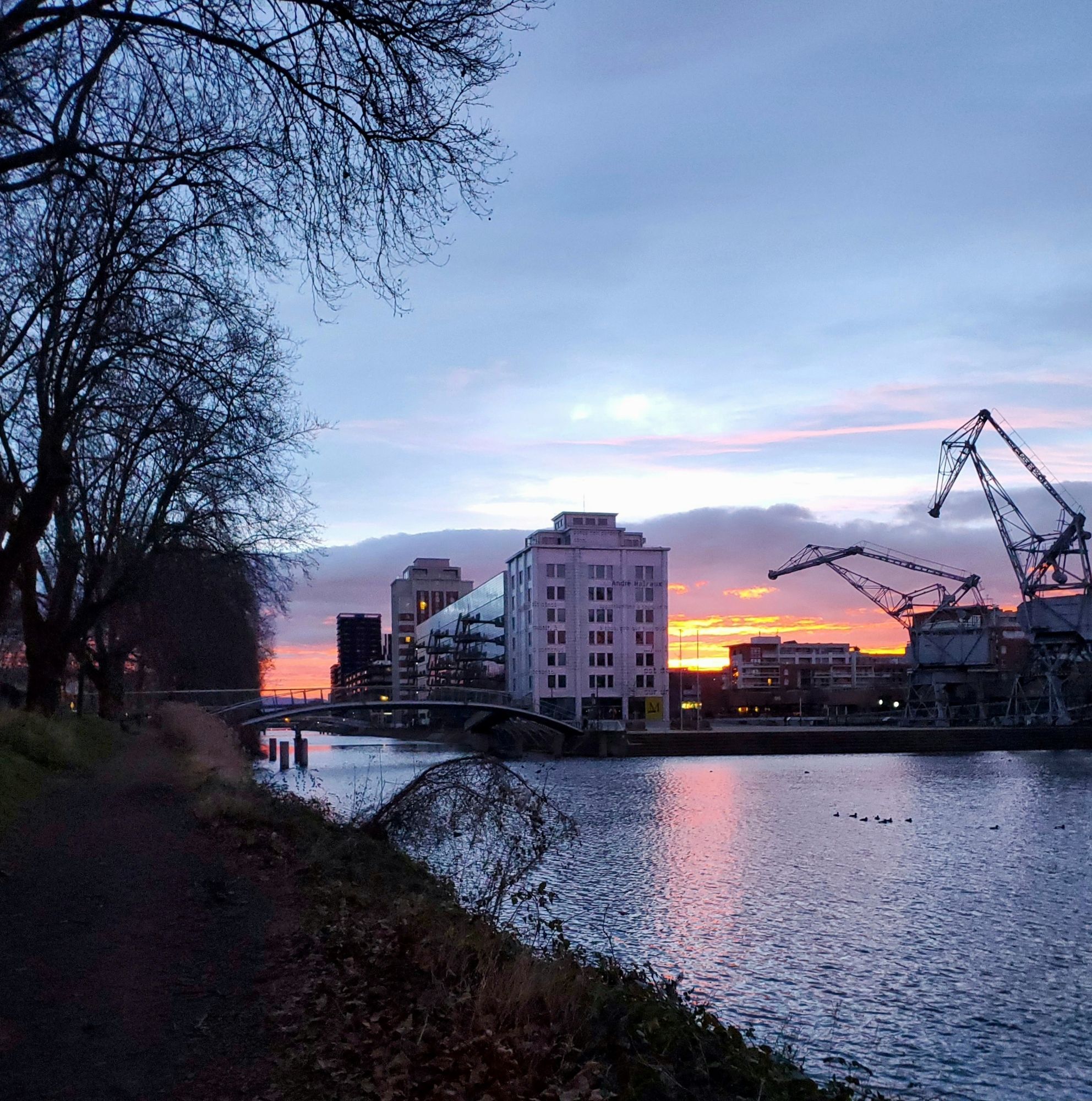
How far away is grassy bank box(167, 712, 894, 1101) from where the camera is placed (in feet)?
19.1

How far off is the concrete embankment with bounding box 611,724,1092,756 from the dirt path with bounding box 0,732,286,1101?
62902 millimetres

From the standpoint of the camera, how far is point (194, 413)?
1825cm

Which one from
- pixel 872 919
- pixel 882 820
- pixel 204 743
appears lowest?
pixel 882 820

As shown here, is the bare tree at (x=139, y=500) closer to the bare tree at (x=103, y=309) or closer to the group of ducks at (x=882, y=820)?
the bare tree at (x=103, y=309)

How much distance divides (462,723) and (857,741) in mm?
32732

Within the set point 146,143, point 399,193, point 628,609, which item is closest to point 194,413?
point 146,143

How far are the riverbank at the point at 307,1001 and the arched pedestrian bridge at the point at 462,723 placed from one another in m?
41.2

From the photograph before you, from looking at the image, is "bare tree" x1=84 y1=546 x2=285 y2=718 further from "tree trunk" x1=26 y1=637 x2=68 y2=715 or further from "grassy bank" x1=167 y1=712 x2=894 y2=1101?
"grassy bank" x1=167 y1=712 x2=894 y2=1101

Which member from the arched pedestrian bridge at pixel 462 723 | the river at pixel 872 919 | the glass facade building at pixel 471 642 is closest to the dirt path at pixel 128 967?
the river at pixel 872 919

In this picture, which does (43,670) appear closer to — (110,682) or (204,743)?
(204,743)

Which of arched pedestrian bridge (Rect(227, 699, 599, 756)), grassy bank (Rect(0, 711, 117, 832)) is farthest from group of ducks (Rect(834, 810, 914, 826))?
arched pedestrian bridge (Rect(227, 699, 599, 756))

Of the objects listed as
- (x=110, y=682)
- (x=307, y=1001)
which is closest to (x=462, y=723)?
(x=110, y=682)

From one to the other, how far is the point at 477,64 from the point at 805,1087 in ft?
26.2

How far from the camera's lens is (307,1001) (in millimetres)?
7000
